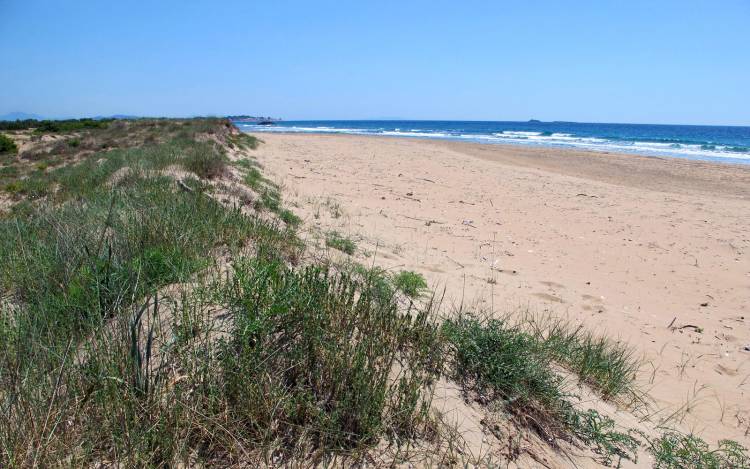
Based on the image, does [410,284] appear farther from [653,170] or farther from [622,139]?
[622,139]

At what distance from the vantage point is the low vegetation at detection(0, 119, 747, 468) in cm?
173

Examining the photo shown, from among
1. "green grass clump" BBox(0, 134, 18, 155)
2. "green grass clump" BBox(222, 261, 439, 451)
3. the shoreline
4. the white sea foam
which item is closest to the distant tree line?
"green grass clump" BBox(0, 134, 18, 155)

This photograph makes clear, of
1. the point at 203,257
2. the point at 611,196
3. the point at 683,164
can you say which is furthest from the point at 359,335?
the point at 683,164

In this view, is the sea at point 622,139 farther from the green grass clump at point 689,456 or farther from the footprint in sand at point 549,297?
the green grass clump at point 689,456

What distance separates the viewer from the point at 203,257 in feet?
10.8

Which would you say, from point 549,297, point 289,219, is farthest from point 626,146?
point 289,219

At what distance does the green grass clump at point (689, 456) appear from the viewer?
232cm

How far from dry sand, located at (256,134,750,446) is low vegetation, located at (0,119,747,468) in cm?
94

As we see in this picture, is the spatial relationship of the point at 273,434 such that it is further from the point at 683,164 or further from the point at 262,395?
the point at 683,164

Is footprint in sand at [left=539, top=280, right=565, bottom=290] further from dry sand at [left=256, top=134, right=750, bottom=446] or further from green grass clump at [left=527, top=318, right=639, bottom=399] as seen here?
green grass clump at [left=527, top=318, right=639, bottom=399]

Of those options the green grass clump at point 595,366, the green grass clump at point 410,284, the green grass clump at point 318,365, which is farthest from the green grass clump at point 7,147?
the green grass clump at point 595,366

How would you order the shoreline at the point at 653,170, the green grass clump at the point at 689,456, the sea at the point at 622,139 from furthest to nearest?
the sea at the point at 622,139
the shoreline at the point at 653,170
the green grass clump at the point at 689,456

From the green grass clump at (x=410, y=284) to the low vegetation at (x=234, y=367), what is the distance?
70 cm

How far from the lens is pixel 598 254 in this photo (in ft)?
22.3
